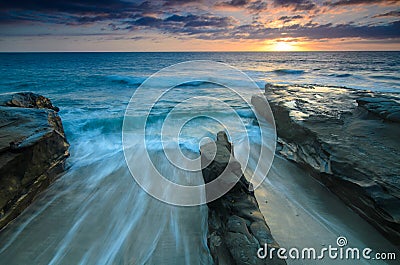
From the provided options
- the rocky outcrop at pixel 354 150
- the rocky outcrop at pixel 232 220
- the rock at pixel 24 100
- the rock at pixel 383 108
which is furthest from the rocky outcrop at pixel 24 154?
the rock at pixel 383 108

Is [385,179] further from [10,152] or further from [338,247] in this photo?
[10,152]

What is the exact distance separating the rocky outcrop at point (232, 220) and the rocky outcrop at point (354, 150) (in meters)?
1.50

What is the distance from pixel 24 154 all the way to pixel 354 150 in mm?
5144

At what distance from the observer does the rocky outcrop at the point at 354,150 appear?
8.70ft

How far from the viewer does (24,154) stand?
126 inches

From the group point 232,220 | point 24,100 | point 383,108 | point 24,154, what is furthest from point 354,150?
point 24,100

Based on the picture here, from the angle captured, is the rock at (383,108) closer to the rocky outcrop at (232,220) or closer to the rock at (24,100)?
the rocky outcrop at (232,220)

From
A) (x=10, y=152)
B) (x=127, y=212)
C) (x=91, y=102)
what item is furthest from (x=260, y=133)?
(x=91, y=102)

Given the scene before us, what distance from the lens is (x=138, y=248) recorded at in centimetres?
273

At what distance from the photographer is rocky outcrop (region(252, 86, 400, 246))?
8.70 feet

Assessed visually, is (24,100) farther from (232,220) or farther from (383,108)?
(383,108)

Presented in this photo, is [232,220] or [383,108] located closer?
[232,220]

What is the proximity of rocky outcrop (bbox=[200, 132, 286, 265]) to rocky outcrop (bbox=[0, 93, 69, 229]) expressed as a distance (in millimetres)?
2712

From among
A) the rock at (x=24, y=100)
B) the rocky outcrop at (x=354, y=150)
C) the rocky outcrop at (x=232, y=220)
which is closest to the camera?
the rocky outcrop at (x=232, y=220)
